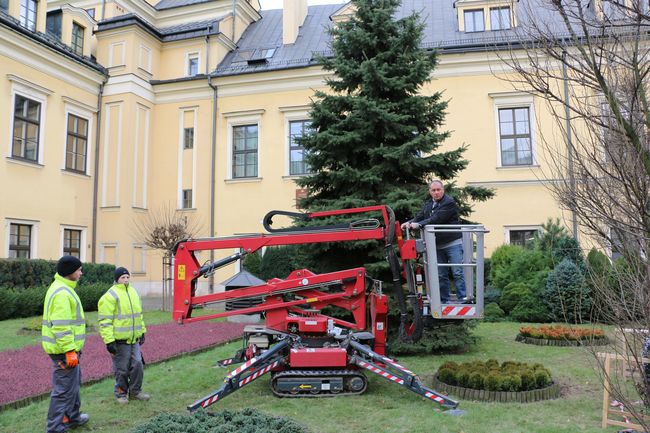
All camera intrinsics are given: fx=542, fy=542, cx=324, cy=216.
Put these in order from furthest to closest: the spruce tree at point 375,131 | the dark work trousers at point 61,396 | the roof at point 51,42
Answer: the roof at point 51,42 < the spruce tree at point 375,131 < the dark work trousers at point 61,396

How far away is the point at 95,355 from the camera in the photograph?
10883 millimetres

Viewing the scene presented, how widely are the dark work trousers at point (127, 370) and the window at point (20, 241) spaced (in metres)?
17.1

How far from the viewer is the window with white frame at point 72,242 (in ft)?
80.3

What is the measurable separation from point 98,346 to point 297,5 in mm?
24361

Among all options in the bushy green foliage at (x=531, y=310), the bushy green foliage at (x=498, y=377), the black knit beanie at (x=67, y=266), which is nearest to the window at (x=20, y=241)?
the black knit beanie at (x=67, y=266)

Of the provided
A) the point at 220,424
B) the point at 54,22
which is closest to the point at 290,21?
the point at 54,22

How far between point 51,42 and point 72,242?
29.4 ft

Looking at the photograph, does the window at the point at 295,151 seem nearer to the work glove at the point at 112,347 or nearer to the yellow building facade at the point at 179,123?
the yellow building facade at the point at 179,123

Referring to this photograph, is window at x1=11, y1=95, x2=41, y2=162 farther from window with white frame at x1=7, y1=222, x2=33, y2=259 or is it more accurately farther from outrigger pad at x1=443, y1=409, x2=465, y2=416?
outrigger pad at x1=443, y1=409, x2=465, y2=416

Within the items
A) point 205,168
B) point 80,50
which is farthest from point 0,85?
point 205,168

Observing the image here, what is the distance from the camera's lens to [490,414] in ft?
21.5

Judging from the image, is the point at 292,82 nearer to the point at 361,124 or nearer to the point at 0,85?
the point at 0,85

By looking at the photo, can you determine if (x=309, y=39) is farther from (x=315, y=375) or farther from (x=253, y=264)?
(x=315, y=375)

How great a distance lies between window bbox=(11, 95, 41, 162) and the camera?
2230cm
